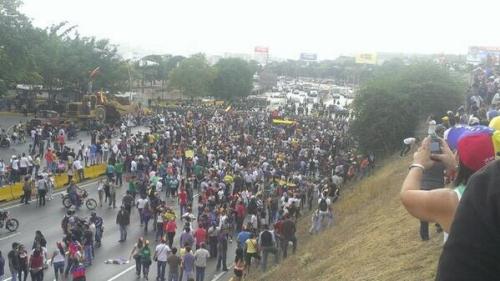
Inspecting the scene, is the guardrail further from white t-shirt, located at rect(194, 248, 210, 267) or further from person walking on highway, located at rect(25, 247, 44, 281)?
white t-shirt, located at rect(194, 248, 210, 267)

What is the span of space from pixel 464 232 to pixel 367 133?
30.8 m

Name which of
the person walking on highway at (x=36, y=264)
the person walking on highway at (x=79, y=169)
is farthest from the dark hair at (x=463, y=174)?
the person walking on highway at (x=79, y=169)

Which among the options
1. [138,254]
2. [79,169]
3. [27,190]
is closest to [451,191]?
[138,254]

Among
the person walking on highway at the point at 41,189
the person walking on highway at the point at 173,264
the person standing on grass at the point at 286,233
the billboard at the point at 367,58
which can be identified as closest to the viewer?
the person walking on highway at the point at 173,264

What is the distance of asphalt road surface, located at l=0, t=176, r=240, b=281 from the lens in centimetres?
1504

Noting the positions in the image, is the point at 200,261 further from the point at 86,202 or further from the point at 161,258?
the point at 86,202

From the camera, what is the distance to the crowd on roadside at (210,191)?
14078 millimetres

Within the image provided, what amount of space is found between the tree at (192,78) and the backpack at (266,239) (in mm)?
64536

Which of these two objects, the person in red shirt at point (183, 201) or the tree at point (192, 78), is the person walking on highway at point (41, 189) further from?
the tree at point (192, 78)

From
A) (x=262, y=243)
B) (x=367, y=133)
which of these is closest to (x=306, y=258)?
(x=262, y=243)

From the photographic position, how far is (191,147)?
32.2 m

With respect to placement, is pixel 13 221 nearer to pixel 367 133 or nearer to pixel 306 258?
pixel 306 258

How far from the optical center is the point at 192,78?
77.1m

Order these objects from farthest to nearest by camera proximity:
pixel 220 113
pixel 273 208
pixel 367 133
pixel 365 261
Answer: pixel 220 113 → pixel 367 133 → pixel 273 208 → pixel 365 261
